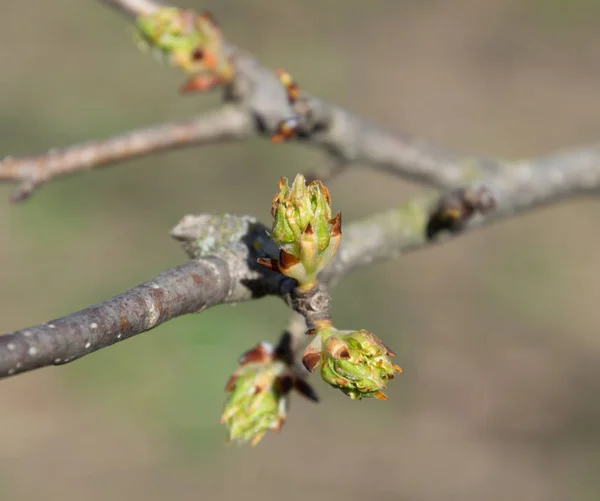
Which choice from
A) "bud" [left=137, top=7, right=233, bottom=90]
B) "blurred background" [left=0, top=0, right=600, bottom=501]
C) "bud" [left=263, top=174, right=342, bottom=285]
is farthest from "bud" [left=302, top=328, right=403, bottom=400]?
"blurred background" [left=0, top=0, right=600, bottom=501]

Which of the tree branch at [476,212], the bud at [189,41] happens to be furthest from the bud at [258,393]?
the bud at [189,41]

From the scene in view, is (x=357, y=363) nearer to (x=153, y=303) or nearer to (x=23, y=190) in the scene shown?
(x=153, y=303)

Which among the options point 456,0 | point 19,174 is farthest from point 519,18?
point 19,174

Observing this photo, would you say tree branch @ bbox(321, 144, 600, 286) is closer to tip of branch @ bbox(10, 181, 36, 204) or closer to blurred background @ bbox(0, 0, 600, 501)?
tip of branch @ bbox(10, 181, 36, 204)

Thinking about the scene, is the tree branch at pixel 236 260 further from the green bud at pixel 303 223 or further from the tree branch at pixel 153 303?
the green bud at pixel 303 223

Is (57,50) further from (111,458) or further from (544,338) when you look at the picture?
(544,338)

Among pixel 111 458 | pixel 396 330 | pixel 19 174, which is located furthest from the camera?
pixel 396 330
